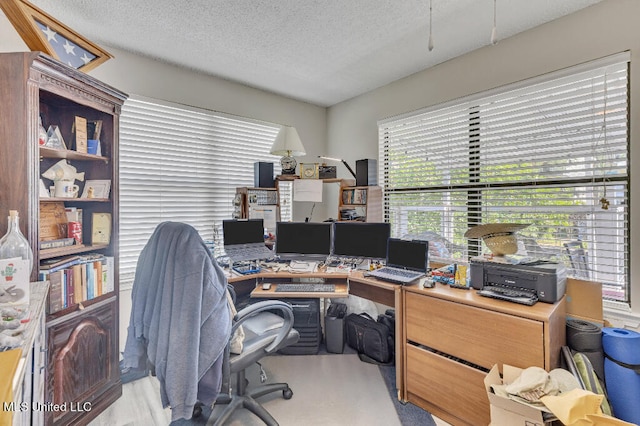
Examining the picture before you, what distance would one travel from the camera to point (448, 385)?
1.81 m

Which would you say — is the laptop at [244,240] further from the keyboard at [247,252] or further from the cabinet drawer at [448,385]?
the cabinet drawer at [448,385]

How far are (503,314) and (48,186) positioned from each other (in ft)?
9.11

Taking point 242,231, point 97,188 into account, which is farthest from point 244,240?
point 97,188

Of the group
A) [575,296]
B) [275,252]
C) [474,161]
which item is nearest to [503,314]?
[575,296]

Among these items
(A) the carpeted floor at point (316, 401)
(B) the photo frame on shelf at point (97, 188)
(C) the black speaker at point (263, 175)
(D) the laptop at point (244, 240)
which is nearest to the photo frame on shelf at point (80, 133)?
(B) the photo frame on shelf at point (97, 188)

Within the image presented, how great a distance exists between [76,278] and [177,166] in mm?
1321

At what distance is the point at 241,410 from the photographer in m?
1.92

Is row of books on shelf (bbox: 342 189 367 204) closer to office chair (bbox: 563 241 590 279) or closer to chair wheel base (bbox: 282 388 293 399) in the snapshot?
office chair (bbox: 563 241 590 279)

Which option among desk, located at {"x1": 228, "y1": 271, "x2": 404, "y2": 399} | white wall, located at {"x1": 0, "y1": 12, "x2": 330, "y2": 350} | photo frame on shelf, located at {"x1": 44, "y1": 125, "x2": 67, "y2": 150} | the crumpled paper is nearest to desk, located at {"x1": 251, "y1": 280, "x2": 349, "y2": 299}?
desk, located at {"x1": 228, "y1": 271, "x2": 404, "y2": 399}

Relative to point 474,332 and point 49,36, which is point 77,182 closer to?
point 49,36

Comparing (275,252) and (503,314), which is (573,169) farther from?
(275,252)

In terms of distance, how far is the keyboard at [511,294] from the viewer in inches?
65.9

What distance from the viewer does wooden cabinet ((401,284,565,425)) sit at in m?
1.54

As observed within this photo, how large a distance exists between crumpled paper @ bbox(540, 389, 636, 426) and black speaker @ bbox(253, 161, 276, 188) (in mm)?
2605
